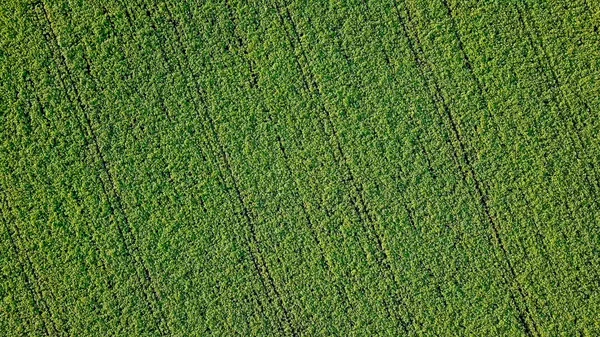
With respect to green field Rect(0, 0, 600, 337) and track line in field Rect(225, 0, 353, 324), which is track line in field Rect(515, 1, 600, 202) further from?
track line in field Rect(225, 0, 353, 324)

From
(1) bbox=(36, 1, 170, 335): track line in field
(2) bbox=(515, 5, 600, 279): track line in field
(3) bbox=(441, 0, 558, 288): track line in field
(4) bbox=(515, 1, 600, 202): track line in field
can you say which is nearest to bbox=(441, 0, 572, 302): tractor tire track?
(3) bbox=(441, 0, 558, 288): track line in field

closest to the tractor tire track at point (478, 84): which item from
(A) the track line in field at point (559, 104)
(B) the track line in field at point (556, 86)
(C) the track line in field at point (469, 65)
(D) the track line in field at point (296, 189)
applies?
(C) the track line in field at point (469, 65)

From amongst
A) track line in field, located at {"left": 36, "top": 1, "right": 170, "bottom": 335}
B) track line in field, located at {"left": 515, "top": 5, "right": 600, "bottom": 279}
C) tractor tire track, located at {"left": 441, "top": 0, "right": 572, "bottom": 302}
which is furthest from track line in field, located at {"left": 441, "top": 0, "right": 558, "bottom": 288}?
track line in field, located at {"left": 36, "top": 1, "right": 170, "bottom": 335}

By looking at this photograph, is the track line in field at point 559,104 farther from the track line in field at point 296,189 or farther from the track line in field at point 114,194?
the track line in field at point 114,194

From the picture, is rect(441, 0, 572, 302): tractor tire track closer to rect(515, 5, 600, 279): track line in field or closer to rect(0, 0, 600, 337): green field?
rect(0, 0, 600, 337): green field

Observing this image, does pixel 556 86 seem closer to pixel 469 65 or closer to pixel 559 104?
pixel 559 104

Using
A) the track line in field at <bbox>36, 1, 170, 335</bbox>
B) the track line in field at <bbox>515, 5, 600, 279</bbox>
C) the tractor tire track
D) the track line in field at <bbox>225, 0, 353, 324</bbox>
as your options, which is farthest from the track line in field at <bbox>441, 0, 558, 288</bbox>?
the track line in field at <bbox>36, 1, 170, 335</bbox>

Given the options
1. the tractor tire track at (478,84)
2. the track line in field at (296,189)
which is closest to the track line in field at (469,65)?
the tractor tire track at (478,84)

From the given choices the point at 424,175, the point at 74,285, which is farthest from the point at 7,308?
the point at 424,175

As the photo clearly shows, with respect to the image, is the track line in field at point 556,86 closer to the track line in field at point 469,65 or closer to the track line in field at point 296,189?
the track line in field at point 469,65

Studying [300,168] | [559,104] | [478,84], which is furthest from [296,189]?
[559,104]
